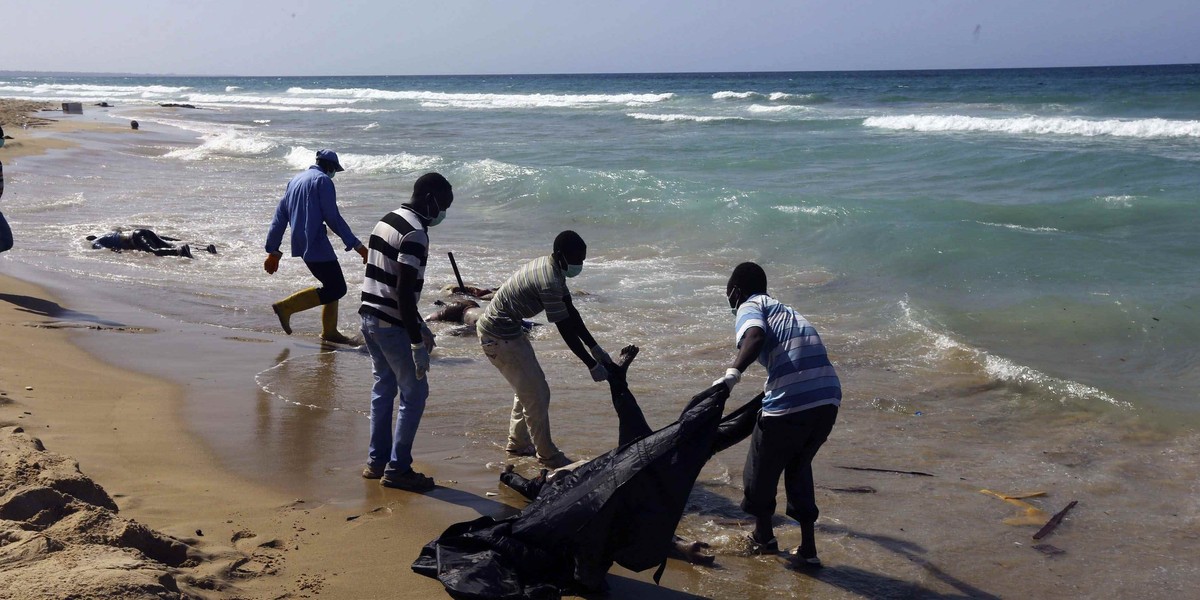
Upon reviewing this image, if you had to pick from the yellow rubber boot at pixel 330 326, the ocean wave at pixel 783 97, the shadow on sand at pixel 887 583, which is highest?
the ocean wave at pixel 783 97

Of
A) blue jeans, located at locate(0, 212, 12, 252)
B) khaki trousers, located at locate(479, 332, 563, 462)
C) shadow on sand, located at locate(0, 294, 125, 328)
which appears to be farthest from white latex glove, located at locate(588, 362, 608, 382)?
blue jeans, located at locate(0, 212, 12, 252)

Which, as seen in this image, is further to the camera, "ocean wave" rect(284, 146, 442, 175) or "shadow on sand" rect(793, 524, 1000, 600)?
"ocean wave" rect(284, 146, 442, 175)

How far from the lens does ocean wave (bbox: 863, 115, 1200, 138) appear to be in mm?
28562

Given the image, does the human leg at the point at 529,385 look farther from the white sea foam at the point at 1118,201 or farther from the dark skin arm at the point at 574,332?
the white sea foam at the point at 1118,201

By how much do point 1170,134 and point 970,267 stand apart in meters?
19.8

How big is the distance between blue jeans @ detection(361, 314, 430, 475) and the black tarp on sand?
113 centimetres

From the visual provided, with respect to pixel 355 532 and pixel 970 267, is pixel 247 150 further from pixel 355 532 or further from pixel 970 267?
pixel 355 532

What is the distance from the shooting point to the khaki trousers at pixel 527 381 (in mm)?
5574

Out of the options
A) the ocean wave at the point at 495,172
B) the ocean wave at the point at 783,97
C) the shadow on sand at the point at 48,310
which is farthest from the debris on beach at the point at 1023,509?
the ocean wave at the point at 783,97

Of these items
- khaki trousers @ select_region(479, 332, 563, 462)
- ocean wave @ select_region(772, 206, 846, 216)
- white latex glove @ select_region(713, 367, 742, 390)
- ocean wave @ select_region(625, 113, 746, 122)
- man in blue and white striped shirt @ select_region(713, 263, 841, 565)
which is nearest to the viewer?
white latex glove @ select_region(713, 367, 742, 390)

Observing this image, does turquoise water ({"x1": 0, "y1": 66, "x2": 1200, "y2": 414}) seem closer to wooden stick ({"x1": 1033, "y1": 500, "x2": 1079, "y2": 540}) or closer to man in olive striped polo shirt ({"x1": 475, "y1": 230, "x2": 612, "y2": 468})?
wooden stick ({"x1": 1033, "y1": 500, "x2": 1079, "y2": 540})

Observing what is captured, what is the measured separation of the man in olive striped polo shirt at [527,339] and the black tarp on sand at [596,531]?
0.96 m

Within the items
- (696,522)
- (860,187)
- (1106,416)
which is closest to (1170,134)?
(860,187)

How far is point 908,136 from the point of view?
92.5 ft
